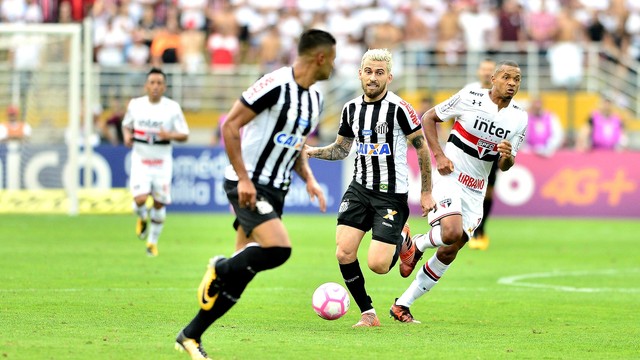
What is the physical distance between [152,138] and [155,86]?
0.85 m

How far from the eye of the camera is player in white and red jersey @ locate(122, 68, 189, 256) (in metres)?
18.6

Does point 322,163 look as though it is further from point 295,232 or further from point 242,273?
point 242,273

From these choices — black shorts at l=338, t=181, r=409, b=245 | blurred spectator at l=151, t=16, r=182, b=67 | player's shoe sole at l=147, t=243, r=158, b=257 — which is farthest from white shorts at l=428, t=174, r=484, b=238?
blurred spectator at l=151, t=16, r=182, b=67

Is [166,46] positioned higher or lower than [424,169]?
higher

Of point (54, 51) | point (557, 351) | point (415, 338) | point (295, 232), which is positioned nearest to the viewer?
point (557, 351)

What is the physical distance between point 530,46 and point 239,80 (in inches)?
287

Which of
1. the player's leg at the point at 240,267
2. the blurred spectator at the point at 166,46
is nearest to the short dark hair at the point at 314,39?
the player's leg at the point at 240,267

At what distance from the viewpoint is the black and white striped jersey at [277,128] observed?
8.69 metres

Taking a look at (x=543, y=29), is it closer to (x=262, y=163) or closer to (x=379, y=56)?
(x=379, y=56)

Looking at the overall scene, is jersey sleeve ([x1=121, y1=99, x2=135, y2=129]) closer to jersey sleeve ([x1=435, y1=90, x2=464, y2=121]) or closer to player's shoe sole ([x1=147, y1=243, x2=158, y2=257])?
player's shoe sole ([x1=147, y1=243, x2=158, y2=257])

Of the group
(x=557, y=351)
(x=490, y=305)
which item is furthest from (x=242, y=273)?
(x=490, y=305)

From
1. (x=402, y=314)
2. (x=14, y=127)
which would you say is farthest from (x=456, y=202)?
(x=14, y=127)

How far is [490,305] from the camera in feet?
41.8

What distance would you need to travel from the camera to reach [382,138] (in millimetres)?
11023
